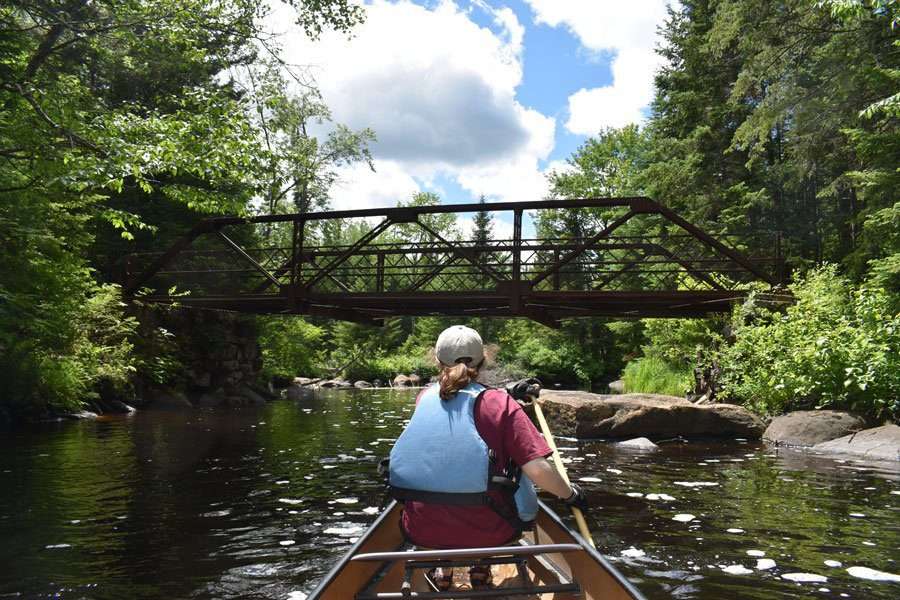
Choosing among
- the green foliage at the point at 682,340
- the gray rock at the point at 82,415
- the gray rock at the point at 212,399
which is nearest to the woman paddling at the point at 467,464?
the gray rock at the point at 82,415

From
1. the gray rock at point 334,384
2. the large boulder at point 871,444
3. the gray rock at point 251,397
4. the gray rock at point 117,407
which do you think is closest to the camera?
the large boulder at point 871,444

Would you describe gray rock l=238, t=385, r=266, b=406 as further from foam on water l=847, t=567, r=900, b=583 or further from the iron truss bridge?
foam on water l=847, t=567, r=900, b=583

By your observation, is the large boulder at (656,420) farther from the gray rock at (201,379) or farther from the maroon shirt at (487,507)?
the gray rock at (201,379)

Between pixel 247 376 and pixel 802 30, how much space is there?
71.2ft

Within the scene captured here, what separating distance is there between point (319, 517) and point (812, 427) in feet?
27.7

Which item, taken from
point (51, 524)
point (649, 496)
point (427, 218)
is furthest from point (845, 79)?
point (427, 218)

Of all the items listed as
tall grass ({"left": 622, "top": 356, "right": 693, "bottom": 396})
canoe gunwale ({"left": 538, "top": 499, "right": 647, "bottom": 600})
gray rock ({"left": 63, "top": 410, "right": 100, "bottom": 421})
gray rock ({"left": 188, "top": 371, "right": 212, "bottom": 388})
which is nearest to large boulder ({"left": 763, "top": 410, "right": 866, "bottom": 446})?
tall grass ({"left": 622, "top": 356, "right": 693, "bottom": 396})

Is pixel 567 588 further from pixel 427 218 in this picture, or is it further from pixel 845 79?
pixel 427 218

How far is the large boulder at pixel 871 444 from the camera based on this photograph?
9.29m

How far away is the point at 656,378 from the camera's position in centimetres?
2188

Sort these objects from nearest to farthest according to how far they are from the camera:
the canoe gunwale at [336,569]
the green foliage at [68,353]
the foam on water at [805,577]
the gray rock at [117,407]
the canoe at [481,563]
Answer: the canoe gunwale at [336,569], the canoe at [481,563], the foam on water at [805,577], the green foliage at [68,353], the gray rock at [117,407]

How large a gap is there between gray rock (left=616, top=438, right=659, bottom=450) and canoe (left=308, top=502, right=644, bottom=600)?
25.1 ft

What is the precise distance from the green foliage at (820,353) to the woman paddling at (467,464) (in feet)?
29.6

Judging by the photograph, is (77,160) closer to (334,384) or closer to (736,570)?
(736,570)
